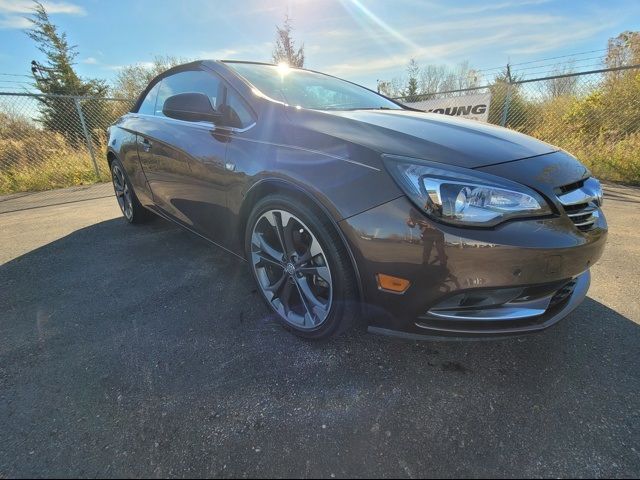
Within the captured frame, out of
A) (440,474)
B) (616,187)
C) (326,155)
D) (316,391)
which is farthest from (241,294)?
(616,187)

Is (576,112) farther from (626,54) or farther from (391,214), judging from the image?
(391,214)

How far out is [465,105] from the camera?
8117 mm

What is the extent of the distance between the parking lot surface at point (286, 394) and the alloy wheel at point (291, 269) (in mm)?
167

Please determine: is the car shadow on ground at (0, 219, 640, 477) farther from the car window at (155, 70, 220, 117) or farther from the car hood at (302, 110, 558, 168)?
the car window at (155, 70, 220, 117)

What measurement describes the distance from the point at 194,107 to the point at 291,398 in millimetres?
1732

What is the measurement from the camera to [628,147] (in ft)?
20.3

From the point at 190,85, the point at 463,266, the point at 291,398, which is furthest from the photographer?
the point at 190,85

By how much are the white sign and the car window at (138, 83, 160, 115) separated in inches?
220

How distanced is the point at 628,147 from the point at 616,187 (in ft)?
4.19

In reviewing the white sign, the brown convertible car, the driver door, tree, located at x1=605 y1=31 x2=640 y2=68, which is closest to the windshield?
the brown convertible car

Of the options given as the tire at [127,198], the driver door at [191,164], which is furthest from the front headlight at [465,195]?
the tire at [127,198]

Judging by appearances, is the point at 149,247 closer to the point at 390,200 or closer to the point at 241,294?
the point at 241,294

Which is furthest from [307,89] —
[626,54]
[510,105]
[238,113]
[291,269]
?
[626,54]

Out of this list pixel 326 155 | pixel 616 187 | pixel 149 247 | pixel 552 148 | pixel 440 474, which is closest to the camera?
pixel 440 474
